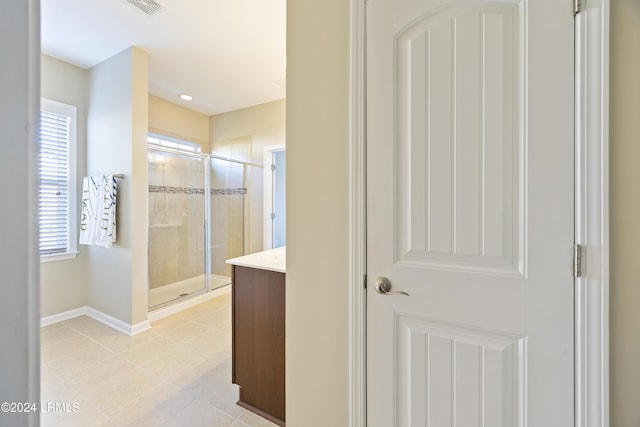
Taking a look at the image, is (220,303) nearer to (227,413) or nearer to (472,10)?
(227,413)

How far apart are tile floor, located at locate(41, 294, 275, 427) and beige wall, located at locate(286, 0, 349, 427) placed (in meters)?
0.69

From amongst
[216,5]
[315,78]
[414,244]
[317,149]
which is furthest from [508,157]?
[216,5]

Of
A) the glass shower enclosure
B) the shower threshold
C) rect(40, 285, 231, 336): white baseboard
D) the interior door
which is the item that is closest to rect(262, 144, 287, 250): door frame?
the glass shower enclosure

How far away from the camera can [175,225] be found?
369 centimetres

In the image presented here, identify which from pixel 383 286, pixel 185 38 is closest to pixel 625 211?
pixel 383 286

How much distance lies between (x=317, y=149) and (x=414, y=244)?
1.89 ft

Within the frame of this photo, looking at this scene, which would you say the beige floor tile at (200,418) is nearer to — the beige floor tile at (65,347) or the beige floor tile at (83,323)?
the beige floor tile at (65,347)

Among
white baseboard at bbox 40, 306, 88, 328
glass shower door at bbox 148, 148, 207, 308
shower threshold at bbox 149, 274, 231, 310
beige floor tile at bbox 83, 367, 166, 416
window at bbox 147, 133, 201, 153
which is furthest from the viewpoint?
window at bbox 147, 133, 201, 153

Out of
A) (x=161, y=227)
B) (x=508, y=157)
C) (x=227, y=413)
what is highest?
(x=508, y=157)

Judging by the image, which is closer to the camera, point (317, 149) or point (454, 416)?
point (454, 416)

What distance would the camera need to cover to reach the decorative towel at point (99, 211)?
2742 mm

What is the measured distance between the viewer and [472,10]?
94cm

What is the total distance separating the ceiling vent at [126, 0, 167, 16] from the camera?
Result: 2.08 meters

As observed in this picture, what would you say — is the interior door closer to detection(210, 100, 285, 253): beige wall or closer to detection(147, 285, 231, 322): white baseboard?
detection(147, 285, 231, 322): white baseboard
